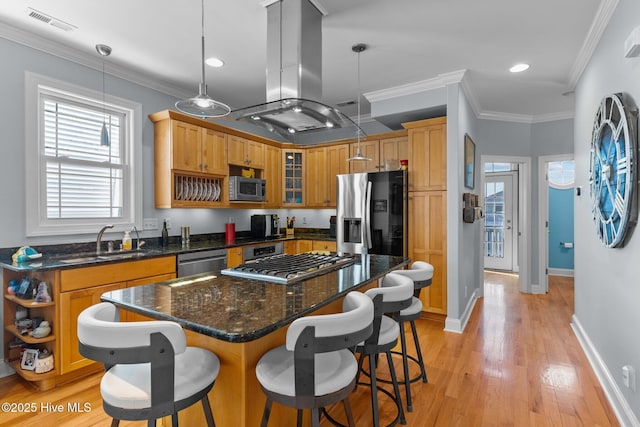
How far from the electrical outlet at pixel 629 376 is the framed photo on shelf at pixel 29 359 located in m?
4.05

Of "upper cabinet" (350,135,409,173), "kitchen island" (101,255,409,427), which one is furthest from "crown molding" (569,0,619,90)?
"kitchen island" (101,255,409,427)

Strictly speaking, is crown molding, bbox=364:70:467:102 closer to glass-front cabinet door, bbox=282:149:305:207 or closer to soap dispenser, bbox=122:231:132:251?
glass-front cabinet door, bbox=282:149:305:207

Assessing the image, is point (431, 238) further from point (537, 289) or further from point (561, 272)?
point (561, 272)

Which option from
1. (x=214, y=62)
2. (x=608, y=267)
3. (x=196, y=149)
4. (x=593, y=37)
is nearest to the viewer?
(x=608, y=267)

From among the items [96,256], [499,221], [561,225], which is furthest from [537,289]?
[96,256]

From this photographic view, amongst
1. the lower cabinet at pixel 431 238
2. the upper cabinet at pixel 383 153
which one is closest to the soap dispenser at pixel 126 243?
the upper cabinet at pixel 383 153

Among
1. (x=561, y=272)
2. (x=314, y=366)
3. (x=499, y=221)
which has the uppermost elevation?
(x=499, y=221)

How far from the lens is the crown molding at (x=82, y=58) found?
277 cm

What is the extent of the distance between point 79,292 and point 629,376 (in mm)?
3825

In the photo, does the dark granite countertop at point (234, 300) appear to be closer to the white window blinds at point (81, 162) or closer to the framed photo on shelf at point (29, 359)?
the framed photo on shelf at point (29, 359)

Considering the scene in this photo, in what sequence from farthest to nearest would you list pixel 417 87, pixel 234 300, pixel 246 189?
1. pixel 246 189
2. pixel 417 87
3. pixel 234 300

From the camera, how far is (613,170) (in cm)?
220

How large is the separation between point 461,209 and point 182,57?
3.39 meters

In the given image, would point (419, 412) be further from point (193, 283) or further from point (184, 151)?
point (184, 151)
